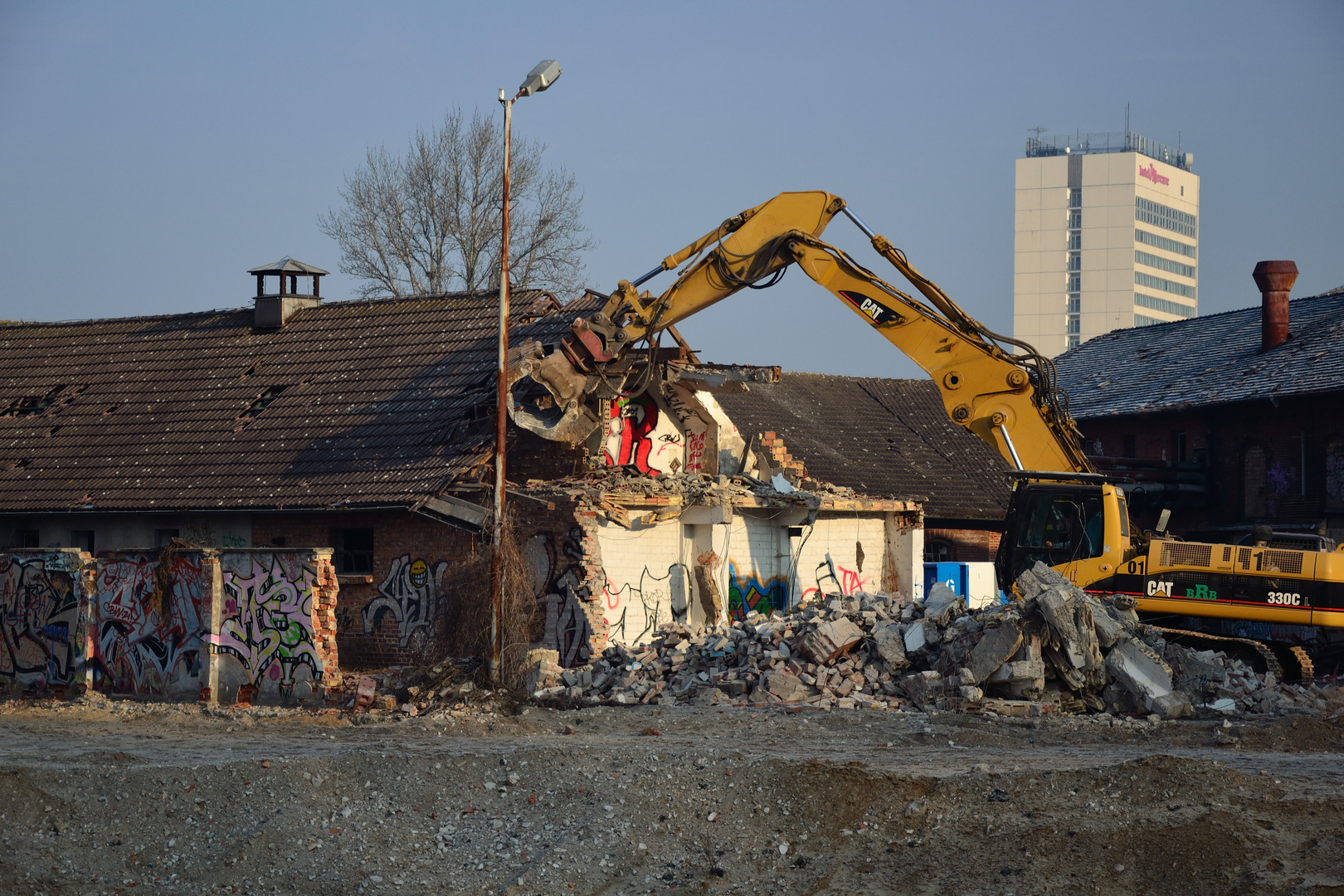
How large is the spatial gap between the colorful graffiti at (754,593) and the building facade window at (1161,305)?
396 ft

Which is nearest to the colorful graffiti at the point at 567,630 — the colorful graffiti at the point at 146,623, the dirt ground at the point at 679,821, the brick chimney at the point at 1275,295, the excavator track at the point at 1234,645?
the colorful graffiti at the point at 146,623

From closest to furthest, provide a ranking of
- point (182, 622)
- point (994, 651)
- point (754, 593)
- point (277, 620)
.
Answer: point (994, 651) < point (277, 620) < point (182, 622) < point (754, 593)

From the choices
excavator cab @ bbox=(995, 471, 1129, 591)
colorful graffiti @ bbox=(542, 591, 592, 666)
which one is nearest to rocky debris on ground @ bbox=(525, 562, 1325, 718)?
excavator cab @ bbox=(995, 471, 1129, 591)

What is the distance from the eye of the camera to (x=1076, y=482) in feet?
55.6

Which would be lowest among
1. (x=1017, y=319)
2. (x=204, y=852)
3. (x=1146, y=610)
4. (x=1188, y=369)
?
(x=204, y=852)

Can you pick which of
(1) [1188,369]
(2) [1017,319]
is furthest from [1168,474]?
(2) [1017,319]

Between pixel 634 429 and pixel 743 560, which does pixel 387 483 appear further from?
pixel 743 560

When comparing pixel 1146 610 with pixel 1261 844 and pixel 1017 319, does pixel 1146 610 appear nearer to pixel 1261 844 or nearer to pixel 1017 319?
pixel 1261 844

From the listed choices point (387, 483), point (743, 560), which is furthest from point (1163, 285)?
point (387, 483)

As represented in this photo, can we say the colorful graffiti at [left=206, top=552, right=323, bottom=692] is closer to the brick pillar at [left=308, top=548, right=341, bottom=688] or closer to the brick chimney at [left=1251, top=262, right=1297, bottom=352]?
the brick pillar at [left=308, top=548, right=341, bottom=688]

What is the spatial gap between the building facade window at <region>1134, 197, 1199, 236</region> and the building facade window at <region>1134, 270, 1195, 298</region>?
16.9 ft

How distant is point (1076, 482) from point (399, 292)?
25.4m

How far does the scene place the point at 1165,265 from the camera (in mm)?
138000

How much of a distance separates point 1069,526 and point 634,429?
748cm
